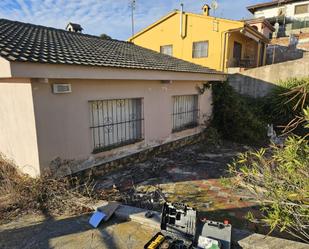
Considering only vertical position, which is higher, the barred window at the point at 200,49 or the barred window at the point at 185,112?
the barred window at the point at 200,49

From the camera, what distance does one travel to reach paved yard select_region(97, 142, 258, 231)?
5.04 metres

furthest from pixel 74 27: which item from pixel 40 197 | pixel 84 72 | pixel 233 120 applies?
pixel 40 197

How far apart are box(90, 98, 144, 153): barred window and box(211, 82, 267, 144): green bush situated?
5.27m

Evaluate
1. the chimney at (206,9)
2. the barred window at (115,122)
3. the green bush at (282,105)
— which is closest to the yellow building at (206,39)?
the chimney at (206,9)

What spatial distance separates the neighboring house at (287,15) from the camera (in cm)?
3073

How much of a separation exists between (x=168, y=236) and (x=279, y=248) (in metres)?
1.72

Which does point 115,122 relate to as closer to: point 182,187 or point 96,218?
point 182,187

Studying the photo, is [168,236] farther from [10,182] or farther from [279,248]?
[10,182]

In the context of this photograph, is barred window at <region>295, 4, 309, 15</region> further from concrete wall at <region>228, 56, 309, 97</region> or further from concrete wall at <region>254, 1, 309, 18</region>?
concrete wall at <region>228, 56, 309, 97</region>

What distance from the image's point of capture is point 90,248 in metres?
3.69

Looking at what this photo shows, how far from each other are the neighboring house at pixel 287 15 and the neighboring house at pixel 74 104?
3041cm

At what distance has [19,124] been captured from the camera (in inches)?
226

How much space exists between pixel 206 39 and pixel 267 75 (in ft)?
20.9

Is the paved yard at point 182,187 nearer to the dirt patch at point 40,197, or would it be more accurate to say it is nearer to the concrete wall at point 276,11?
the dirt patch at point 40,197
